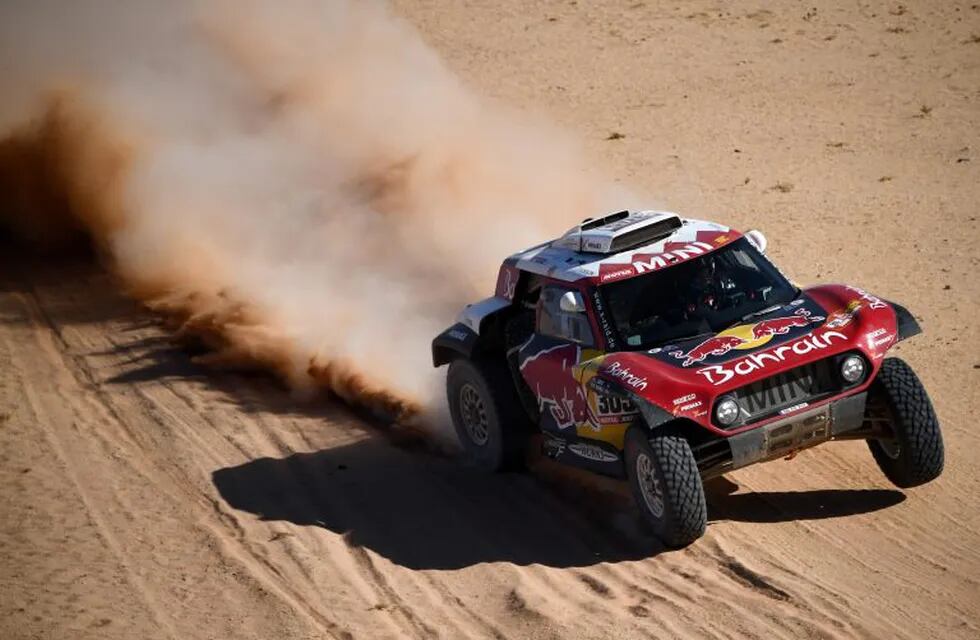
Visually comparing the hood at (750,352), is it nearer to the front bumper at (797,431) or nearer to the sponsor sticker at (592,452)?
the front bumper at (797,431)

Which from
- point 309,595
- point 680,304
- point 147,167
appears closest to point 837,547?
point 680,304

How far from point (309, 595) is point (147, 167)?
894 centimetres

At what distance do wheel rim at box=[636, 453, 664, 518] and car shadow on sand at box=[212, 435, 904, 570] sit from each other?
0.30 metres

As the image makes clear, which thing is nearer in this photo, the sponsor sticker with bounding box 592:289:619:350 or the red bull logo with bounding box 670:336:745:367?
the red bull logo with bounding box 670:336:745:367

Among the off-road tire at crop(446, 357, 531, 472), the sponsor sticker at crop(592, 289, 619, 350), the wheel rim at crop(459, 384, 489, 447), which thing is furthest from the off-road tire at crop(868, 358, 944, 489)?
the wheel rim at crop(459, 384, 489, 447)

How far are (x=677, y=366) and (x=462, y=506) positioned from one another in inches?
84.2

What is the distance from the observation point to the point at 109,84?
17.4 meters

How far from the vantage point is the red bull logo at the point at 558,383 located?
9.20 m

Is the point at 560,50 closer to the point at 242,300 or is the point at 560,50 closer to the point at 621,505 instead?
the point at 242,300

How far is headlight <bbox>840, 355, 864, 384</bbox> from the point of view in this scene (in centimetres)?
860

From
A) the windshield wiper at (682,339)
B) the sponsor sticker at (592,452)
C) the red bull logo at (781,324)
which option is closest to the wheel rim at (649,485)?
the sponsor sticker at (592,452)

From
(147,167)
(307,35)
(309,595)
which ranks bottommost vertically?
(309,595)

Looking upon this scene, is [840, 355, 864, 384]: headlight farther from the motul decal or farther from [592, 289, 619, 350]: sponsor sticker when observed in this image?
[592, 289, 619, 350]: sponsor sticker

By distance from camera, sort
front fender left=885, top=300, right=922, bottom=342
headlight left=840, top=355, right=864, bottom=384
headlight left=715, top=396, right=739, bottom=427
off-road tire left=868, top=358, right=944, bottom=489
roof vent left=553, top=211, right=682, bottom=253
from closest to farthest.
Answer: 1. headlight left=715, top=396, right=739, bottom=427
2. headlight left=840, top=355, right=864, bottom=384
3. off-road tire left=868, top=358, right=944, bottom=489
4. front fender left=885, top=300, right=922, bottom=342
5. roof vent left=553, top=211, right=682, bottom=253
